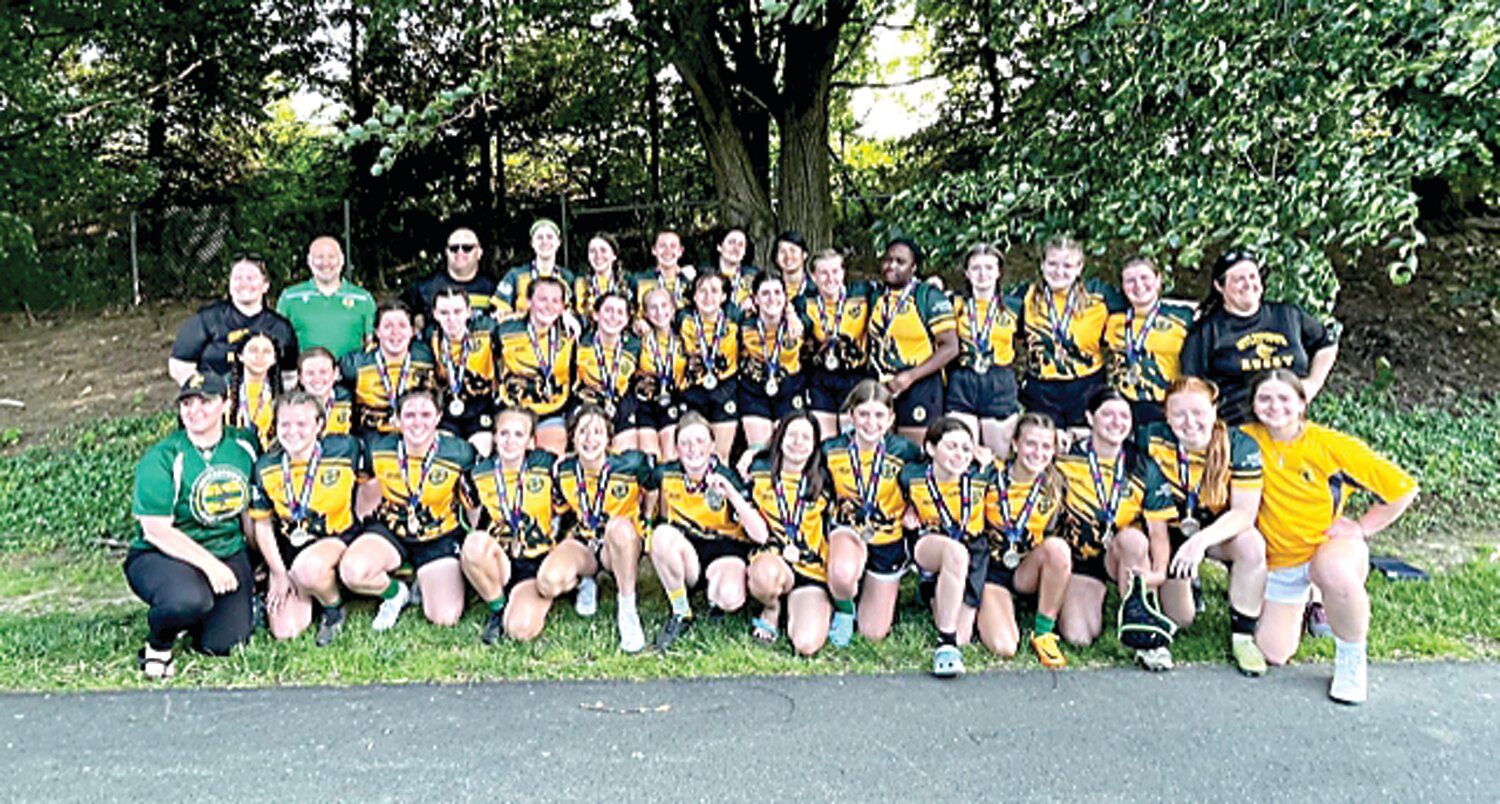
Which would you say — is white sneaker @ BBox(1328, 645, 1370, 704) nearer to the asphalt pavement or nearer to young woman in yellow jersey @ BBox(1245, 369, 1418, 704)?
the asphalt pavement

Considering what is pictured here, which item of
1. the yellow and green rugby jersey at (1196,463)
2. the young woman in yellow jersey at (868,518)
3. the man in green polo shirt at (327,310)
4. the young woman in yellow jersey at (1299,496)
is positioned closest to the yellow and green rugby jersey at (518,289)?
the man in green polo shirt at (327,310)

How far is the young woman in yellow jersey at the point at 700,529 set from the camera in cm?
506

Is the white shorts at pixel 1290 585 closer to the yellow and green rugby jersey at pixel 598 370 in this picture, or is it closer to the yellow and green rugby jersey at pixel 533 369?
the yellow and green rugby jersey at pixel 598 370

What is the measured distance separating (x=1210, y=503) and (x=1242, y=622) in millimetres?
530

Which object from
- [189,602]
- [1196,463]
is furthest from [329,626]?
[1196,463]

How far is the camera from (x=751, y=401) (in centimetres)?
625

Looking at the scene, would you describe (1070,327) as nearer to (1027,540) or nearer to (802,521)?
(1027,540)

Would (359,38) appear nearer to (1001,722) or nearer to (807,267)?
(807,267)

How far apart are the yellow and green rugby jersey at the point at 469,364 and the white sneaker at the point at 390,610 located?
117cm

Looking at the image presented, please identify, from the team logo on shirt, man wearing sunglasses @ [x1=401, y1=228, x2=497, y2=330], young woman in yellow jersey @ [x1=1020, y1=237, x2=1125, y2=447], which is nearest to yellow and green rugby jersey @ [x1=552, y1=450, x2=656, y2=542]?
the team logo on shirt

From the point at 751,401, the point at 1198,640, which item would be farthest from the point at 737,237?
the point at 1198,640

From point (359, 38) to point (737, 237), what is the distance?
11.0m

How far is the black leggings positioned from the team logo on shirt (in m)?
0.22

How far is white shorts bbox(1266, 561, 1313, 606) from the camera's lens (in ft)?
15.4
